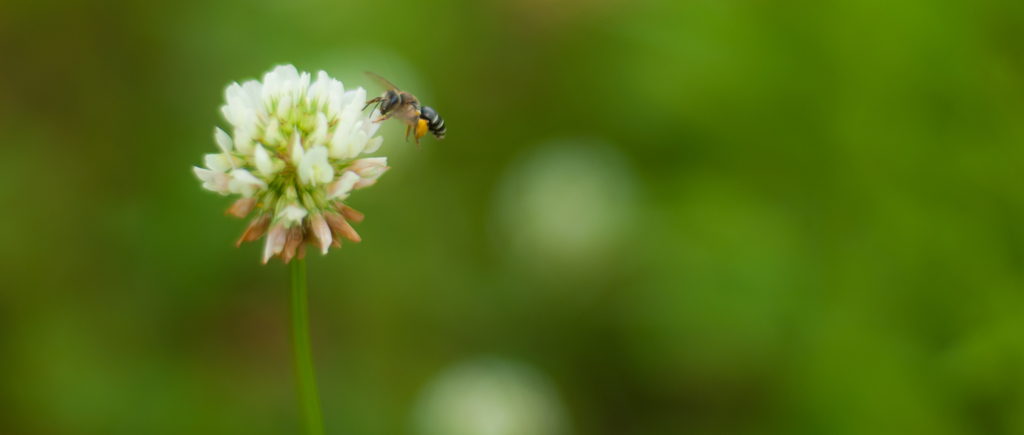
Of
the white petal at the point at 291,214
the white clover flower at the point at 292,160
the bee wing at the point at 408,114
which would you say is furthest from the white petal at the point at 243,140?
the bee wing at the point at 408,114

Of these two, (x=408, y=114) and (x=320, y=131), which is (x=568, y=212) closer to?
(x=408, y=114)

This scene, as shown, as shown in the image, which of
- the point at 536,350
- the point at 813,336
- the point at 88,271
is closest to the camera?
the point at 813,336

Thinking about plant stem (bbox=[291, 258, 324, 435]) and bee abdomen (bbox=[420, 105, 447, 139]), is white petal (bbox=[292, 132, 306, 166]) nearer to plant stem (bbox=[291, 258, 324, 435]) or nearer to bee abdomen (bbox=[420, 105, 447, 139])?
plant stem (bbox=[291, 258, 324, 435])

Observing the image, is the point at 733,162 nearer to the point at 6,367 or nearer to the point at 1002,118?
the point at 1002,118

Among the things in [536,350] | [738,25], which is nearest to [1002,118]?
[738,25]

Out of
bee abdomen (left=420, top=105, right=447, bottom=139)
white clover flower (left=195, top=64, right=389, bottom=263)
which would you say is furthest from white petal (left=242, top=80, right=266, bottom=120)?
bee abdomen (left=420, top=105, right=447, bottom=139)

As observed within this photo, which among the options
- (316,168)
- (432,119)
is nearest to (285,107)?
(316,168)
